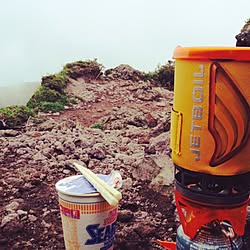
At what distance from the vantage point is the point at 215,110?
1596 millimetres

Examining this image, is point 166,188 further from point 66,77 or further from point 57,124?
point 66,77

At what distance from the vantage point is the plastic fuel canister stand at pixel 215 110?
158 cm

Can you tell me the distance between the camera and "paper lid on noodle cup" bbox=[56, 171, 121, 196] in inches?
76.2

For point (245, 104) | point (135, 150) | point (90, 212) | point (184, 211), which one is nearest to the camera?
point (245, 104)

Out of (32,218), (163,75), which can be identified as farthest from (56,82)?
(32,218)

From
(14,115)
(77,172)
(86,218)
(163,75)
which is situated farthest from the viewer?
(163,75)

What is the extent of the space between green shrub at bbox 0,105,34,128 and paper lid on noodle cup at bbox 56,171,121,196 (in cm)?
369

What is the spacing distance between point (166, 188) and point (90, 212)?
2.56 feet

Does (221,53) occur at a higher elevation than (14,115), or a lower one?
higher

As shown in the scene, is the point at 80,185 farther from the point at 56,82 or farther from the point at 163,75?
the point at 163,75

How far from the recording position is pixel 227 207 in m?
1.66

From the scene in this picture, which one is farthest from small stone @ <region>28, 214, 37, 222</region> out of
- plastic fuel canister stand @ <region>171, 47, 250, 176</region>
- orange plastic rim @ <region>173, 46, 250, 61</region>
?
orange plastic rim @ <region>173, 46, 250, 61</region>

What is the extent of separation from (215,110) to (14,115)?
15.7 ft

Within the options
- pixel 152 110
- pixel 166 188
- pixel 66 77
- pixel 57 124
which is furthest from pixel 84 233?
pixel 66 77
